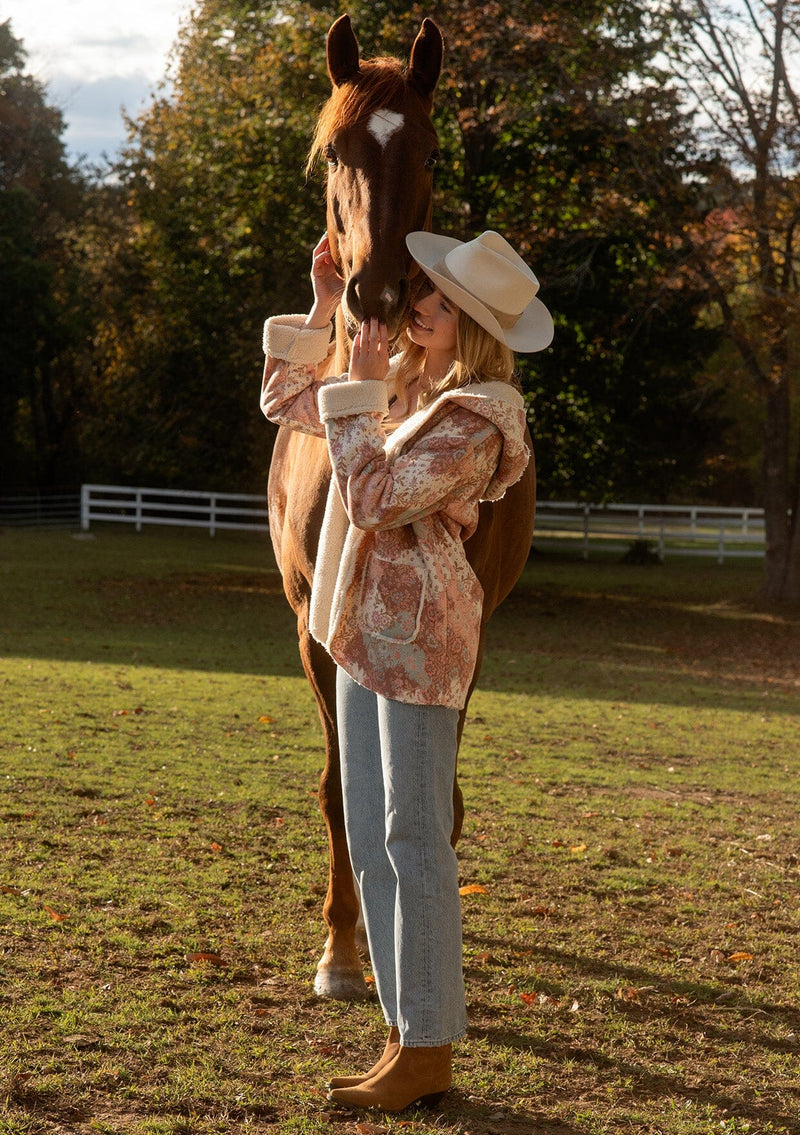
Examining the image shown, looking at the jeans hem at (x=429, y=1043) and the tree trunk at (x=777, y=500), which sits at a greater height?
the tree trunk at (x=777, y=500)

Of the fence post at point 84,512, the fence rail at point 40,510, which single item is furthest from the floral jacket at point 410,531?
the fence rail at point 40,510

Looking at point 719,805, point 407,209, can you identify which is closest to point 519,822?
point 719,805

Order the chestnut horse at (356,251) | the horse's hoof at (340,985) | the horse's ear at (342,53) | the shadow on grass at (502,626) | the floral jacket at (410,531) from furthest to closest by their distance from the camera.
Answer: the shadow on grass at (502,626) < the horse's hoof at (340,985) < the horse's ear at (342,53) < the chestnut horse at (356,251) < the floral jacket at (410,531)

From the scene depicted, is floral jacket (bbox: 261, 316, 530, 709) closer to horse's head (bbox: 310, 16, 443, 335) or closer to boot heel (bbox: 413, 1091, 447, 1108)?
horse's head (bbox: 310, 16, 443, 335)

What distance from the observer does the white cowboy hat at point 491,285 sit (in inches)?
107

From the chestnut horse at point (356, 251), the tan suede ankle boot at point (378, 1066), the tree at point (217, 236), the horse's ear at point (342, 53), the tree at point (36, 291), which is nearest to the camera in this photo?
the tan suede ankle boot at point (378, 1066)

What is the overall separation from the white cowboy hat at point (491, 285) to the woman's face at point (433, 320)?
0.05 m

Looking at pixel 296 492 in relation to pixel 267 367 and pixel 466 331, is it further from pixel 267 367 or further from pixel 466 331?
pixel 466 331

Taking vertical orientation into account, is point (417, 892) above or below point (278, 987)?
above

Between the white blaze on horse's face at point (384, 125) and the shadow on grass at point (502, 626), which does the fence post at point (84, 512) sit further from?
the white blaze on horse's face at point (384, 125)

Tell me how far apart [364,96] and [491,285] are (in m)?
1.05

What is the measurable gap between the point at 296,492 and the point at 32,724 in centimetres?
457

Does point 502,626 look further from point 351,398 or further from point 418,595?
point 351,398

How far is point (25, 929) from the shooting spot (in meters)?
4.09
